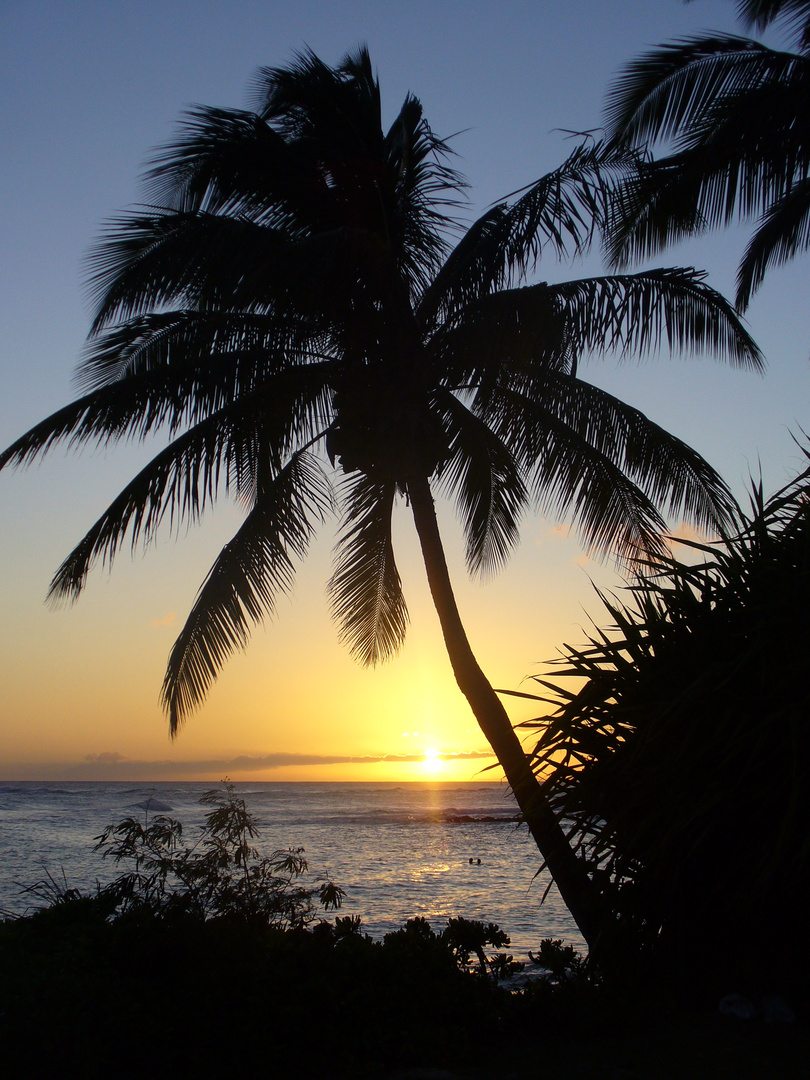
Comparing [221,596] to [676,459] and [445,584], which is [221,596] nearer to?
[445,584]

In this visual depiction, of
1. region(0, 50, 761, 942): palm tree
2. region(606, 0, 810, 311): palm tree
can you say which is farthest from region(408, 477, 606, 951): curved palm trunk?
region(606, 0, 810, 311): palm tree

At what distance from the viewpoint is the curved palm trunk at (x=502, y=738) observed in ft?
19.8

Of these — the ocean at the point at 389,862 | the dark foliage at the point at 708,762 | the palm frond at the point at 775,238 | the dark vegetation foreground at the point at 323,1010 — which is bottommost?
the ocean at the point at 389,862

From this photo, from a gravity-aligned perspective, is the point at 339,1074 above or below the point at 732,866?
below

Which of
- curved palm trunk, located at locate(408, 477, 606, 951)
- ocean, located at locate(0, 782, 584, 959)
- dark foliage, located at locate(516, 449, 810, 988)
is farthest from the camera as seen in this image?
ocean, located at locate(0, 782, 584, 959)

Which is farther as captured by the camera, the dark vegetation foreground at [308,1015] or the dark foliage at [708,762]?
the dark foliage at [708,762]

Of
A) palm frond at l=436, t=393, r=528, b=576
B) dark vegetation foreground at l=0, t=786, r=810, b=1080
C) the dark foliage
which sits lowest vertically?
dark vegetation foreground at l=0, t=786, r=810, b=1080

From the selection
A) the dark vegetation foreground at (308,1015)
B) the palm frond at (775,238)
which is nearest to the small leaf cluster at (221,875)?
the dark vegetation foreground at (308,1015)

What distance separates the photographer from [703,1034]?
481cm

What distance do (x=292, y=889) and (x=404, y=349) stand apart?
17.0ft

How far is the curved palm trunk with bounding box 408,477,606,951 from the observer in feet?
19.8

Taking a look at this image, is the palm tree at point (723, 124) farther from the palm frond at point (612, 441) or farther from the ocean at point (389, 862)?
the ocean at point (389, 862)

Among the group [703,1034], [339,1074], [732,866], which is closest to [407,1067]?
[339,1074]

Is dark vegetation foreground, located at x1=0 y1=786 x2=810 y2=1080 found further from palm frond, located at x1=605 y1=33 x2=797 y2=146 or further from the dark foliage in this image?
palm frond, located at x1=605 y1=33 x2=797 y2=146
